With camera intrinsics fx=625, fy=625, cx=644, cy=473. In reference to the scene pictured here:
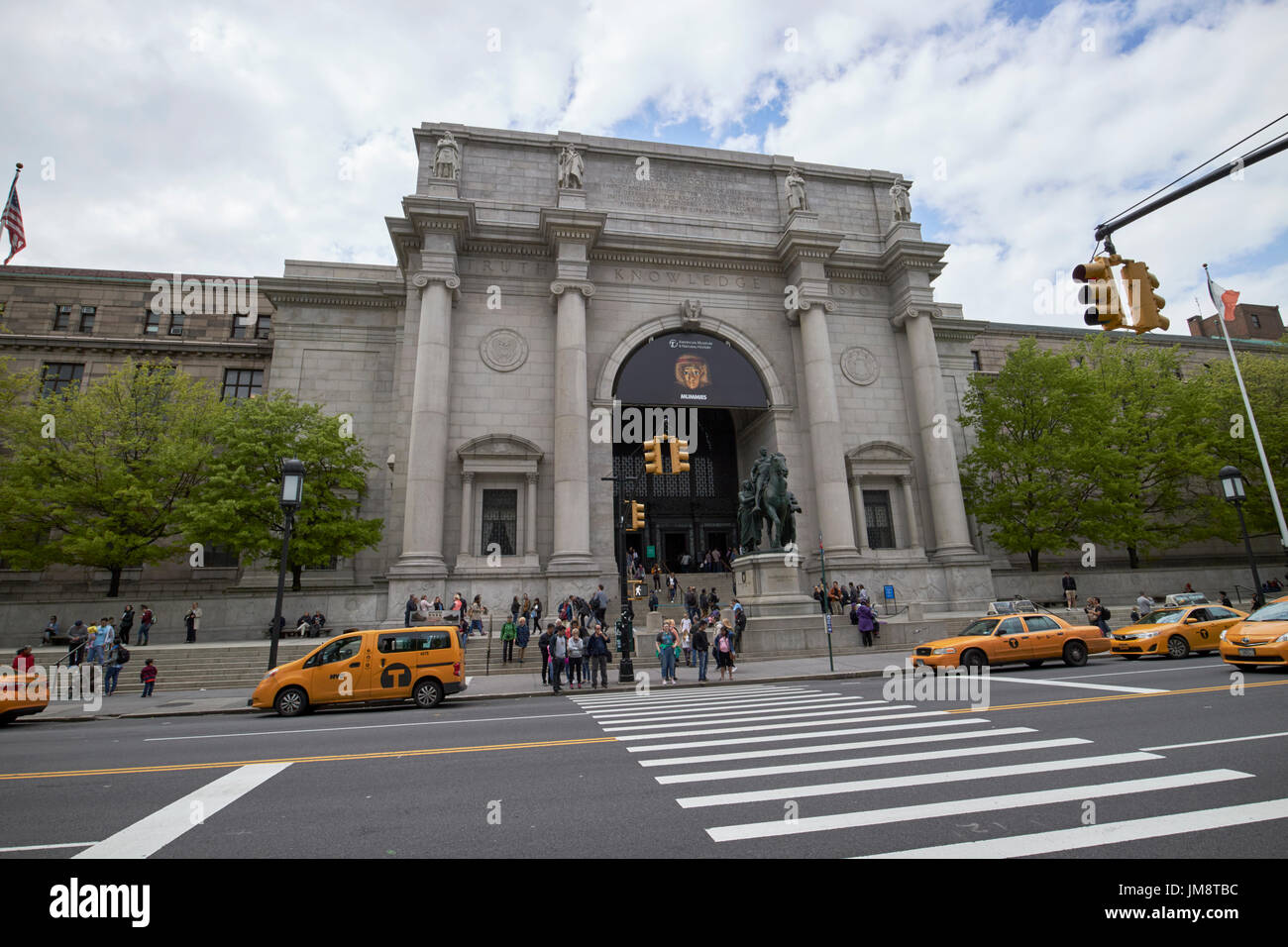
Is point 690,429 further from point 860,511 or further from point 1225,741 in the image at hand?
point 1225,741

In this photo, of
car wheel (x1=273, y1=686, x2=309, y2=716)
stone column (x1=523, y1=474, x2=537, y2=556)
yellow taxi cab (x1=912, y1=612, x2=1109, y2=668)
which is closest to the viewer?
car wheel (x1=273, y1=686, x2=309, y2=716)

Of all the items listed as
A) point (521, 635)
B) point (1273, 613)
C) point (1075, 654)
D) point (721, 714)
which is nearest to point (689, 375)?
point (521, 635)

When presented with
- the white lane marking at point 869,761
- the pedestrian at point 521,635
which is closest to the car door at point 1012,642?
the white lane marking at point 869,761

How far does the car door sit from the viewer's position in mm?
15938

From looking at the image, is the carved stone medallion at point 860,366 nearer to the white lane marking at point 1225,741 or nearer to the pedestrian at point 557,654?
the pedestrian at point 557,654

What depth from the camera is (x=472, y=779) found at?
6.98 m

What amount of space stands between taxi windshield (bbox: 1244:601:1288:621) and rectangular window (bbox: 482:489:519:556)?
2484 cm

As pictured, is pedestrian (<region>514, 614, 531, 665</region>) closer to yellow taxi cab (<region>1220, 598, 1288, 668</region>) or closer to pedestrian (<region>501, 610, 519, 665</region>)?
pedestrian (<region>501, 610, 519, 665</region>)

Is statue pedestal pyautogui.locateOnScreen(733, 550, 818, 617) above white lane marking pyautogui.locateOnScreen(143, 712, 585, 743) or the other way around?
above

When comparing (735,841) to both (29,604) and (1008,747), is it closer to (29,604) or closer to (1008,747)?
(1008,747)

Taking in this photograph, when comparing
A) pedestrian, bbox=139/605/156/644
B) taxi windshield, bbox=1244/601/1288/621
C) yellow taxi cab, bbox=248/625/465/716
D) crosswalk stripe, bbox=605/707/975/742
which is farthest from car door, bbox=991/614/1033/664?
pedestrian, bbox=139/605/156/644

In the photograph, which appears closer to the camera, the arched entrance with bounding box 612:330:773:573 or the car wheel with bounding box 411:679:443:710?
the car wheel with bounding box 411:679:443:710
